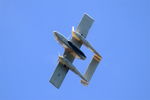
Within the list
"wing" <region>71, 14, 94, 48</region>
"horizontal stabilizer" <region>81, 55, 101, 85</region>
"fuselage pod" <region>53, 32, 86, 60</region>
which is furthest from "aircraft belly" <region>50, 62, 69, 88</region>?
"wing" <region>71, 14, 94, 48</region>

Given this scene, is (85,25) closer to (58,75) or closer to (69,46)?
(69,46)

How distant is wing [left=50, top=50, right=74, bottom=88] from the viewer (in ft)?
306

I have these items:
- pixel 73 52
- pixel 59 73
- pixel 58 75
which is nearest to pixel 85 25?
pixel 73 52

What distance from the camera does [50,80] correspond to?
305 feet

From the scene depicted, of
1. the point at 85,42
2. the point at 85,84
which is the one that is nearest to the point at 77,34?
the point at 85,42

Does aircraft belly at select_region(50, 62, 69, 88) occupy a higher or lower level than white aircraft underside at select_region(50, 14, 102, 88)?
lower

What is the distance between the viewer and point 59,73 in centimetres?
9369

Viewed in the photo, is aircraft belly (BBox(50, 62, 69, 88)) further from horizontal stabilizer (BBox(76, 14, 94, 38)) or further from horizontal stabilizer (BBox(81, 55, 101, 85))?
horizontal stabilizer (BBox(76, 14, 94, 38))

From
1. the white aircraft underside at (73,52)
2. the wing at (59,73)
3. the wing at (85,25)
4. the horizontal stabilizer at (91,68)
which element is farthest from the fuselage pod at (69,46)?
the horizontal stabilizer at (91,68)

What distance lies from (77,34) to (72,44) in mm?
1956

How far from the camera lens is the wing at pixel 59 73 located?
306 ft

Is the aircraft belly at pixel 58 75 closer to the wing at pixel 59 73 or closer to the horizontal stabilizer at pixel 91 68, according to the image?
the wing at pixel 59 73

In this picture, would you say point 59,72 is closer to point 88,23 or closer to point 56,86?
point 56,86

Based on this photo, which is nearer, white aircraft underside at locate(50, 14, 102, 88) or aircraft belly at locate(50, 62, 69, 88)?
white aircraft underside at locate(50, 14, 102, 88)
